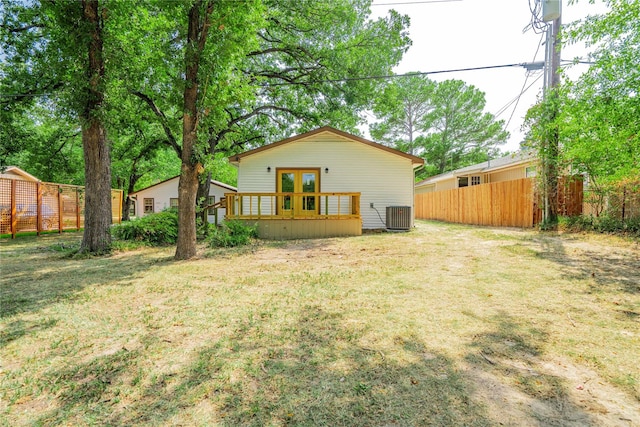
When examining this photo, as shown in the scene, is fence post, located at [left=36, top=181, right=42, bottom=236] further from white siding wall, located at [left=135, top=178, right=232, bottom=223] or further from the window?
the window

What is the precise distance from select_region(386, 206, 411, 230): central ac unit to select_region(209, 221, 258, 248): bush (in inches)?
207

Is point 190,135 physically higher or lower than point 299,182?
higher

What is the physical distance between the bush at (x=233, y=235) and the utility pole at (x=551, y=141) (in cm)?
938

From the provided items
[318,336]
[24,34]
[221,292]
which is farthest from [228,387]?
[24,34]

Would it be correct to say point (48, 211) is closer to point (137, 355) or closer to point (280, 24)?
point (280, 24)

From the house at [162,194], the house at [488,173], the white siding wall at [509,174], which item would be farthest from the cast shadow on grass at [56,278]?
the white siding wall at [509,174]

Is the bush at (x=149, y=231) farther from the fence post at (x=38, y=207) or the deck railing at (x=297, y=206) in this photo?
the fence post at (x=38, y=207)

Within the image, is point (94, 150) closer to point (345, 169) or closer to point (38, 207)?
point (38, 207)

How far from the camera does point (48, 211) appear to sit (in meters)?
12.0

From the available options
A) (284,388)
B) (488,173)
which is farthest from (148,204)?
(284,388)

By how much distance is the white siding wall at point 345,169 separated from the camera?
1206cm

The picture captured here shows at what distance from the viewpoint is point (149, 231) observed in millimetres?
8734

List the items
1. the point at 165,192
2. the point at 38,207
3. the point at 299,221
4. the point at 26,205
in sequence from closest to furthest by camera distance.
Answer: the point at 299,221 → the point at 26,205 → the point at 38,207 → the point at 165,192

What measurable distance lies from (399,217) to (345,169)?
286cm
